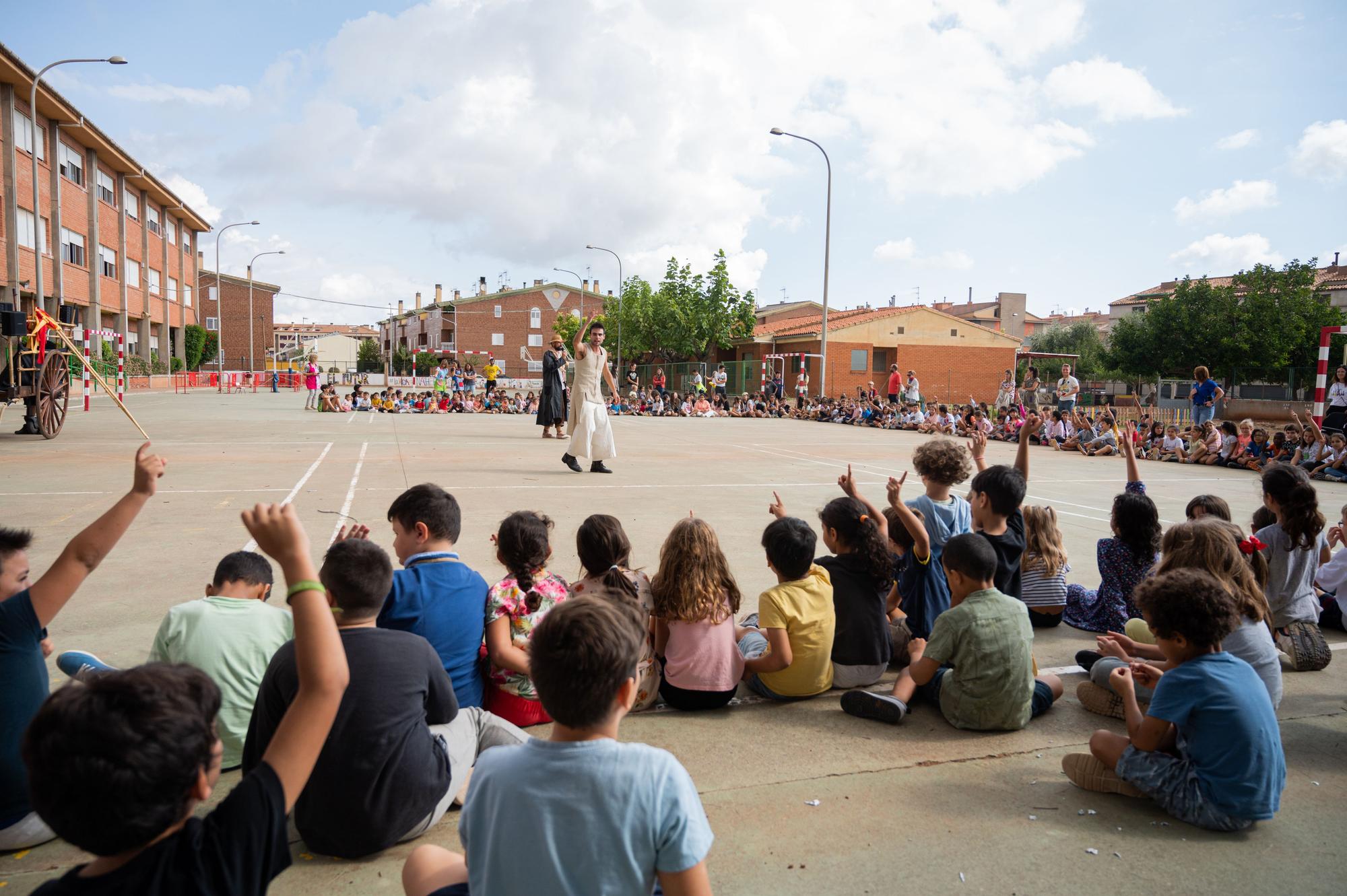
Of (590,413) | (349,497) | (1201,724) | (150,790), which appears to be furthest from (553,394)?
(150,790)

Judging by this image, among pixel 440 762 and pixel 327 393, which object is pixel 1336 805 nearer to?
pixel 440 762

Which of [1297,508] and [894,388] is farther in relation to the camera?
[894,388]

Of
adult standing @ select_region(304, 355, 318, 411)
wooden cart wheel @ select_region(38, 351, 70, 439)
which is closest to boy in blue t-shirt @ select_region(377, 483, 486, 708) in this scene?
wooden cart wheel @ select_region(38, 351, 70, 439)

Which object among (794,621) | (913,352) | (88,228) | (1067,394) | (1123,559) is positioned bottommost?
(794,621)

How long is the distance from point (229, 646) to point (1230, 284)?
66.6m

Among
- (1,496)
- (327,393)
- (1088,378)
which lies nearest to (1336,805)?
(1,496)

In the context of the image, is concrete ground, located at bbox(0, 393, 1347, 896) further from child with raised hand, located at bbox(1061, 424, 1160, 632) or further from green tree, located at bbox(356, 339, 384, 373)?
green tree, located at bbox(356, 339, 384, 373)

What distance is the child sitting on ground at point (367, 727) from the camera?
2.54m

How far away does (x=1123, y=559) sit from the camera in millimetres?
5000

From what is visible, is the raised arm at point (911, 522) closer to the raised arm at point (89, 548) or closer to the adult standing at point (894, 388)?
the raised arm at point (89, 548)

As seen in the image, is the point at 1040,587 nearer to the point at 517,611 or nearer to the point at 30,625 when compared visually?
the point at 517,611

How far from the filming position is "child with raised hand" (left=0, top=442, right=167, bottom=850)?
2.54 m

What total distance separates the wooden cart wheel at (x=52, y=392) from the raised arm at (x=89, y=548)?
14399 millimetres

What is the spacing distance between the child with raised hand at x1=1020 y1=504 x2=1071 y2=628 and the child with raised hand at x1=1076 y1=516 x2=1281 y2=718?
1.20 meters
